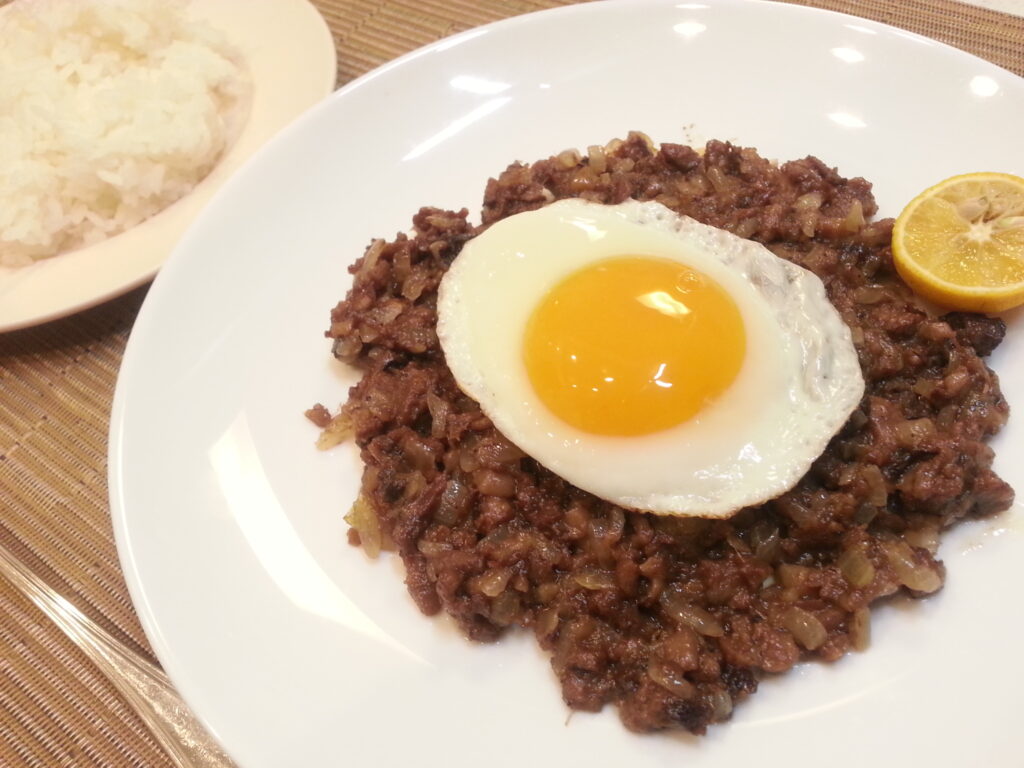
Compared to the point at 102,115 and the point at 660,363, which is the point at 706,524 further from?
the point at 102,115

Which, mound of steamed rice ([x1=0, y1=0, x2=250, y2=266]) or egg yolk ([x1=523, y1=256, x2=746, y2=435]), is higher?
egg yolk ([x1=523, y1=256, x2=746, y2=435])

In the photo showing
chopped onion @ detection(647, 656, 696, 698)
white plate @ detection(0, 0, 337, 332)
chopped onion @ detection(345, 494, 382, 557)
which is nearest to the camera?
chopped onion @ detection(647, 656, 696, 698)

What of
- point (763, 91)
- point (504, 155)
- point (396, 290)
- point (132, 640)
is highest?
point (763, 91)

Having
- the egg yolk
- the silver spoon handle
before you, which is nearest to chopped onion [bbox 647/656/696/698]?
the egg yolk

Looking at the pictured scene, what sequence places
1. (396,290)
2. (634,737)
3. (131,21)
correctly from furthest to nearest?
(131,21) < (396,290) < (634,737)

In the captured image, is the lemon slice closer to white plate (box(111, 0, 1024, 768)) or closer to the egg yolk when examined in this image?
white plate (box(111, 0, 1024, 768))

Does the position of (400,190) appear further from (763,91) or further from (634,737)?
(634,737)

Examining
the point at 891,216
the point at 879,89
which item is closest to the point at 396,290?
the point at 891,216
